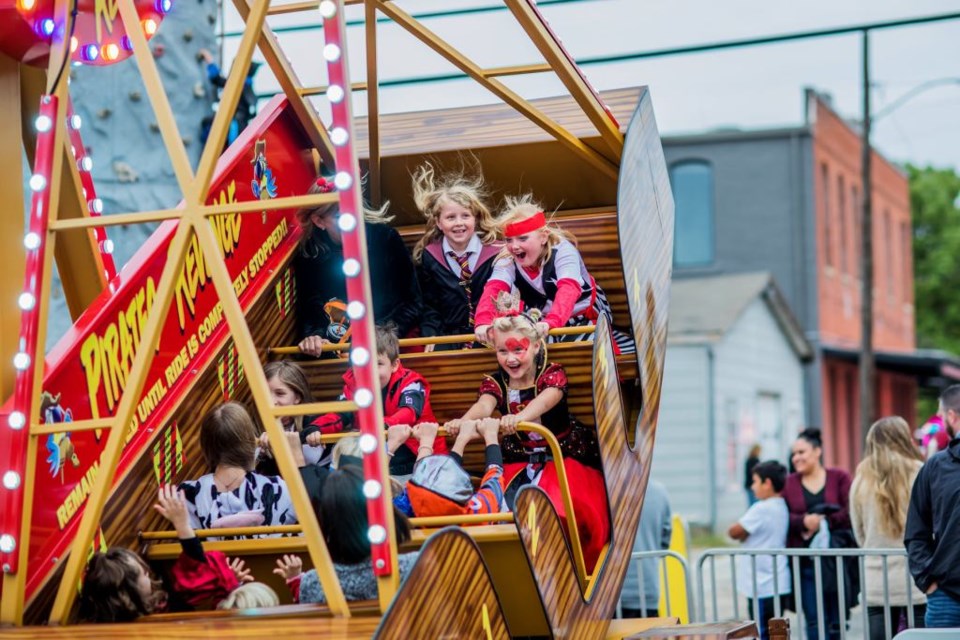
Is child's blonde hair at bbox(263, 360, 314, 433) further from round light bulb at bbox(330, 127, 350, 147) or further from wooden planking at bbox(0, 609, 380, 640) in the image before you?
round light bulb at bbox(330, 127, 350, 147)

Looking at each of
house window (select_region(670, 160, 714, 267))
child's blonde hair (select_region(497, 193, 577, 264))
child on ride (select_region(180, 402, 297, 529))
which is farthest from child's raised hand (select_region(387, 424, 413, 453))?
house window (select_region(670, 160, 714, 267))

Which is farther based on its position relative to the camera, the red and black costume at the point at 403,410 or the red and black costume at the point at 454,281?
the red and black costume at the point at 454,281

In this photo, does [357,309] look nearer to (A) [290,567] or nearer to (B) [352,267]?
(B) [352,267]

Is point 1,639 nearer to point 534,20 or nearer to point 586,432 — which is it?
point 586,432

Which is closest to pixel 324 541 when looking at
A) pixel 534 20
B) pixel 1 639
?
pixel 1 639

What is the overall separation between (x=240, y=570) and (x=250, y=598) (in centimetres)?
40

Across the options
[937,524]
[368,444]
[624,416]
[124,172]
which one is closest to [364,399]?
[368,444]

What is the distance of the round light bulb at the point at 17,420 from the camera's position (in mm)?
3826

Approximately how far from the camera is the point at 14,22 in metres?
4.20

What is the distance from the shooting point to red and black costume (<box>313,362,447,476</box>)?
519 cm

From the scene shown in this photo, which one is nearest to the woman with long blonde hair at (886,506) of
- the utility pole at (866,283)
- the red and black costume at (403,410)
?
the red and black costume at (403,410)

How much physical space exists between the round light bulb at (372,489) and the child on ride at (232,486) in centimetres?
138

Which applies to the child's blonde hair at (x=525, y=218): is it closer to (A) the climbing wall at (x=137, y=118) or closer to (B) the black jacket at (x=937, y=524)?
(B) the black jacket at (x=937, y=524)

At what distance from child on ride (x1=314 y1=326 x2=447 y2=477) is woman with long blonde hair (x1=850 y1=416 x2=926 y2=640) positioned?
274cm
